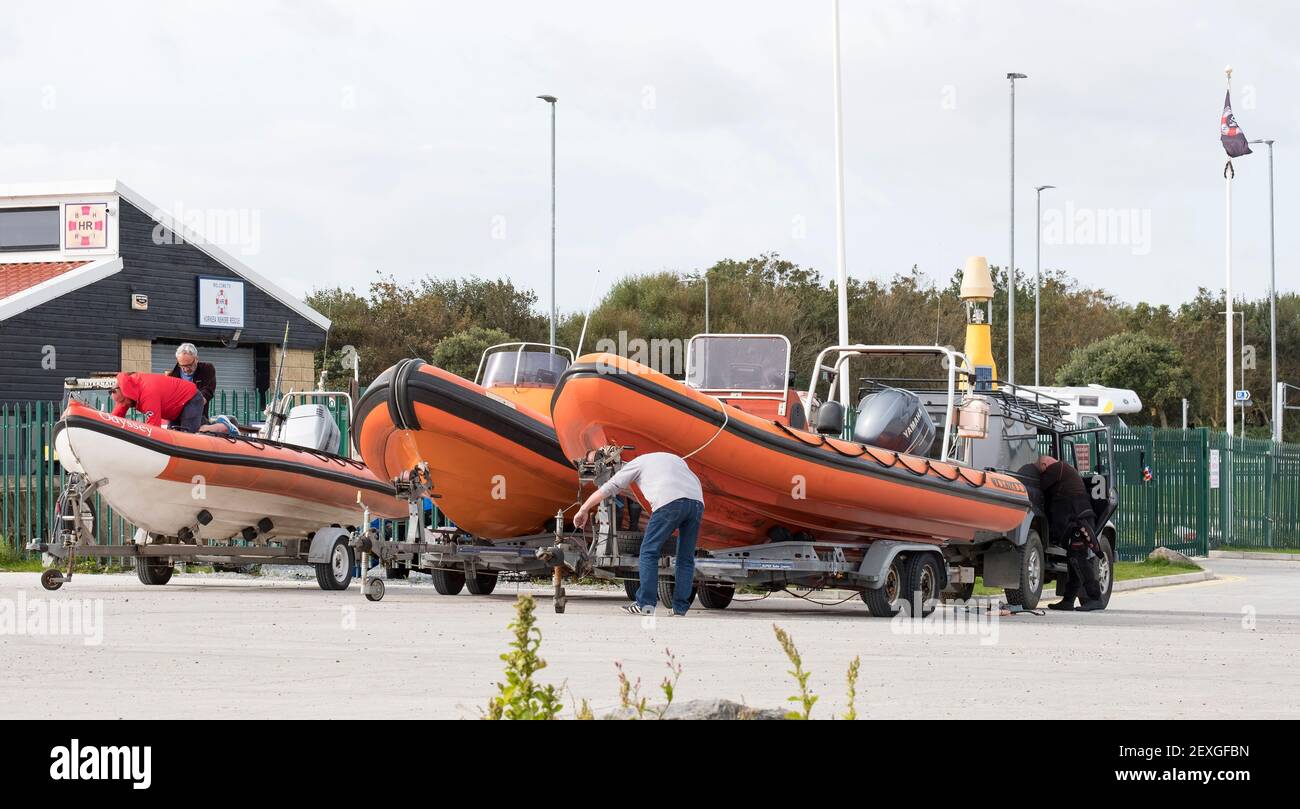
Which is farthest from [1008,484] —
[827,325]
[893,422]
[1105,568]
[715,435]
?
[827,325]

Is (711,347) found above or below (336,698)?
above

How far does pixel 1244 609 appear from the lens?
59.9 ft

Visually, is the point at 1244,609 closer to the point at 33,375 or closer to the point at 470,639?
the point at 470,639

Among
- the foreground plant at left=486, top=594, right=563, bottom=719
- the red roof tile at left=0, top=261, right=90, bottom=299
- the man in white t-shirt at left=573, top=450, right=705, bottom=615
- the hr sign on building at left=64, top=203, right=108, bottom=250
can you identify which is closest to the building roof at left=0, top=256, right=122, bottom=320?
the red roof tile at left=0, top=261, right=90, bottom=299

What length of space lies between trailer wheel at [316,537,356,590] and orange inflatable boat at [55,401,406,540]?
465mm

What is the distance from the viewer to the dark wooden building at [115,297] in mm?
38344

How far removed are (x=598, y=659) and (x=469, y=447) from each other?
17.5 feet

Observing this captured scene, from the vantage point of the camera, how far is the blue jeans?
1352cm

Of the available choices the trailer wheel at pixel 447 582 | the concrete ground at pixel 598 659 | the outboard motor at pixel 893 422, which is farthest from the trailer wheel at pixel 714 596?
the trailer wheel at pixel 447 582

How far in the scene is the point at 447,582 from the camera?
17.5 m

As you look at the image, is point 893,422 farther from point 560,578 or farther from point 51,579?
point 51,579

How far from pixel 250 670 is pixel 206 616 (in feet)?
14.8
